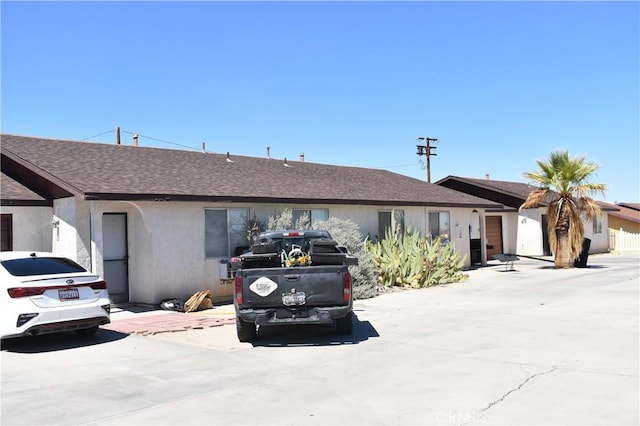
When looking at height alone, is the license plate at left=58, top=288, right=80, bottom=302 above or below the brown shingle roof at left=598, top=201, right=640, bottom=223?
below

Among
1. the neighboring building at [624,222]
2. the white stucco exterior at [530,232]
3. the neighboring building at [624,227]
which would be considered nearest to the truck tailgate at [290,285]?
the white stucco exterior at [530,232]

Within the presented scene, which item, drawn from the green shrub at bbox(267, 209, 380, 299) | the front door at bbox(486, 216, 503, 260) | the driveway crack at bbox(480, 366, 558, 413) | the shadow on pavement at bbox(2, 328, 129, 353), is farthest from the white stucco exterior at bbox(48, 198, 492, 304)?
the front door at bbox(486, 216, 503, 260)

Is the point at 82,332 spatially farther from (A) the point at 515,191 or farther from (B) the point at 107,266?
(A) the point at 515,191

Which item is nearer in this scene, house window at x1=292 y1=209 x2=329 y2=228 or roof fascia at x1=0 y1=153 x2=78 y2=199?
roof fascia at x1=0 y1=153 x2=78 y2=199

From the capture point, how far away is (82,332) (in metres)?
10.6

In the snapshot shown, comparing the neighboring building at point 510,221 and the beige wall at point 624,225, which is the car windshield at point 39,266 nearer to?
the neighboring building at point 510,221

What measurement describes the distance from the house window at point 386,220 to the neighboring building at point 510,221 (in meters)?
10.6

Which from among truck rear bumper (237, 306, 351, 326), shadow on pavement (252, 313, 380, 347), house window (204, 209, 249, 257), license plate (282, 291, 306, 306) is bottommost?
shadow on pavement (252, 313, 380, 347)

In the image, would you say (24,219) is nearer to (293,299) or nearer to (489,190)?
(293,299)

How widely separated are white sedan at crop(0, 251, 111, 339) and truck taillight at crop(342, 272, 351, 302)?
4.01 m

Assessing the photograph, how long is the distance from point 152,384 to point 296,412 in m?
2.19

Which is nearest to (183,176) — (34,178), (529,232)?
(34,178)

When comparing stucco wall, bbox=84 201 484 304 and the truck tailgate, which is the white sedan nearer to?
the truck tailgate

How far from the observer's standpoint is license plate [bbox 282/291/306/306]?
9320 mm
